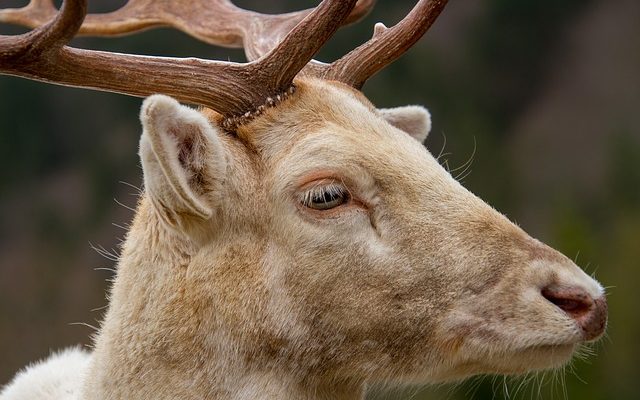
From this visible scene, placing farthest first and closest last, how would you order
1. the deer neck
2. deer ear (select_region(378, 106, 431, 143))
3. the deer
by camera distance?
deer ear (select_region(378, 106, 431, 143)), the deer neck, the deer

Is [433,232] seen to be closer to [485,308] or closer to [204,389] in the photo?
[485,308]

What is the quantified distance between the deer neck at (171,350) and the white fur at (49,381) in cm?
114

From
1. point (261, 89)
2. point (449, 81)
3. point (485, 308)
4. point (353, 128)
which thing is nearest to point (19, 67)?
point (261, 89)

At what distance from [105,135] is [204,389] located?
131ft

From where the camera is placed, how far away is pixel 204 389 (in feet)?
16.6

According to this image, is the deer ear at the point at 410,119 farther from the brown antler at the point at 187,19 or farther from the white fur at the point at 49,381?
the white fur at the point at 49,381

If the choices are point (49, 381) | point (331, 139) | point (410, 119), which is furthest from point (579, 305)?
point (49, 381)

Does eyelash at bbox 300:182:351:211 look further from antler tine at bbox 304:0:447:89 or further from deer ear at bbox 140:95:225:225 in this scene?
antler tine at bbox 304:0:447:89

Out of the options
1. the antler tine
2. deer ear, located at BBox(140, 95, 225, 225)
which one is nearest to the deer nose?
deer ear, located at BBox(140, 95, 225, 225)

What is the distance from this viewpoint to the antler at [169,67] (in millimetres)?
5074

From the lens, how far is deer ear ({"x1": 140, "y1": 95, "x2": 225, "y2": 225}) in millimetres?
4828

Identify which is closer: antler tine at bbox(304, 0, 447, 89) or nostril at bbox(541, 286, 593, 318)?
nostril at bbox(541, 286, 593, 318)

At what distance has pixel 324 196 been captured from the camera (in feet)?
16.7

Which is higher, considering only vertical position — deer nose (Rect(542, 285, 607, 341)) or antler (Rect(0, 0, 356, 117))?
antler (Rect(0, 0, 356, 117))
